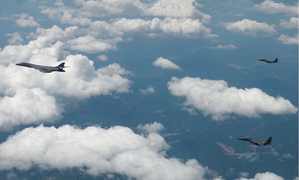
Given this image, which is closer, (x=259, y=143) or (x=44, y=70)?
(x=259, y=143)

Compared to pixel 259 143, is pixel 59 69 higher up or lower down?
higher up

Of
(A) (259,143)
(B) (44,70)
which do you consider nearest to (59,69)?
(B) (44,70)

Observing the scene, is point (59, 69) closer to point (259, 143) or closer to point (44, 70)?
point (44, 70)

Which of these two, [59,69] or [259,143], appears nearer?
[259,143]

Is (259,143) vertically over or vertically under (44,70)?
under
